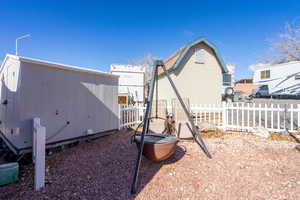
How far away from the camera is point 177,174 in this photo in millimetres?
2840

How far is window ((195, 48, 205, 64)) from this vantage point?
8984mm

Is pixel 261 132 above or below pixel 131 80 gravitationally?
below

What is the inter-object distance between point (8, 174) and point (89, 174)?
136cm

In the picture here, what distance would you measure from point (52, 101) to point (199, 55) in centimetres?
800

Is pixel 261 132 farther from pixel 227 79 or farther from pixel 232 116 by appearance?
pixel 227 79

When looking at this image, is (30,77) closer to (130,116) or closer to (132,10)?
(130,116)

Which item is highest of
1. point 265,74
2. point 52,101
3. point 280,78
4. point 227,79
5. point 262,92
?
point 265,74

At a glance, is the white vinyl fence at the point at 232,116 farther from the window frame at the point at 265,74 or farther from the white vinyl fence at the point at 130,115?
the window frame at the point at 265,74

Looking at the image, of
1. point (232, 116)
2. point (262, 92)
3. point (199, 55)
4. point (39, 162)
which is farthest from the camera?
point (262, 92)

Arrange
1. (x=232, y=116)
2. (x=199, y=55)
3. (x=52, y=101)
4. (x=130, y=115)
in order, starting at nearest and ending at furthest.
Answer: (x=52, y=101) < (x=232, y=116) < (x=130, y=115) < (x=199, y=55)

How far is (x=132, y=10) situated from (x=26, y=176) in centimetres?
1241

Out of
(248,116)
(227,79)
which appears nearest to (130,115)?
(248,116)

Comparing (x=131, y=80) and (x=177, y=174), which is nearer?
(x=177, y=174)

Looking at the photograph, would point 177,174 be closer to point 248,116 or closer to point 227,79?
point 248,116
